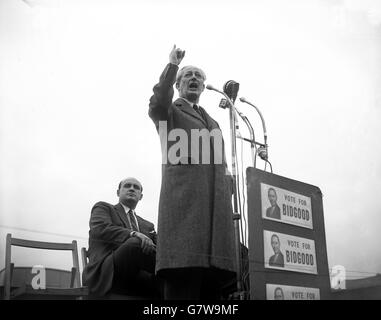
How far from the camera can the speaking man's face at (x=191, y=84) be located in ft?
6.58

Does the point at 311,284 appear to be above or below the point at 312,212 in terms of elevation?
below

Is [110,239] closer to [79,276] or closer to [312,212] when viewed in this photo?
[79,276]

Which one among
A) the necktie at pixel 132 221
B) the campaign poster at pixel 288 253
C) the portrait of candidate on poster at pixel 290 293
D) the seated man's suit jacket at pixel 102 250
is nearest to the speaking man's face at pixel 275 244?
the campaign poster at pixel 288 253

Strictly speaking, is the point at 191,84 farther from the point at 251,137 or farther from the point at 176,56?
the point at 251,137

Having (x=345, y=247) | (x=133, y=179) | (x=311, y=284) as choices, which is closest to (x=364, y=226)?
(x=345, y=247)

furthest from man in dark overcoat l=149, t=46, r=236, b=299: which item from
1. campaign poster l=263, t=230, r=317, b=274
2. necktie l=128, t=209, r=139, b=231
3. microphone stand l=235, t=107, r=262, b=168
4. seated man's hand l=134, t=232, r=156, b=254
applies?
necktie l=128, t=209, r=139, b=231

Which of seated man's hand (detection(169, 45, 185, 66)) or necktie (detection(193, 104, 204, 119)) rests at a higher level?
seated man's hand (detection(169, 45, 185, 66))

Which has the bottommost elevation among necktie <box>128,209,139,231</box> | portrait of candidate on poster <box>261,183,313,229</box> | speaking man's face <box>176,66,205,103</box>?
portrait of candidate on poster <box>261,183,313,229</box>

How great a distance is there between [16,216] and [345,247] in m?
1.10

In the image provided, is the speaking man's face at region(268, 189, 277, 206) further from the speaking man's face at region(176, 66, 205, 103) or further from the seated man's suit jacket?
the seated man's suit jacket

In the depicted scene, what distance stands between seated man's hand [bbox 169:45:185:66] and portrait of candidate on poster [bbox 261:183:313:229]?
1.60 ft

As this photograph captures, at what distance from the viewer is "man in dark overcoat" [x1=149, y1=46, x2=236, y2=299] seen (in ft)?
5.48

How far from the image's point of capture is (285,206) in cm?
180
